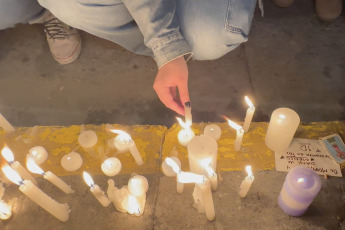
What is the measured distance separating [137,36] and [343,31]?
132 centimetres

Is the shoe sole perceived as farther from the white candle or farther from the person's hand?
the person's hand

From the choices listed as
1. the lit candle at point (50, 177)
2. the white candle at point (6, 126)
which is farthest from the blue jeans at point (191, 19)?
the lit candle at point (50, 177)

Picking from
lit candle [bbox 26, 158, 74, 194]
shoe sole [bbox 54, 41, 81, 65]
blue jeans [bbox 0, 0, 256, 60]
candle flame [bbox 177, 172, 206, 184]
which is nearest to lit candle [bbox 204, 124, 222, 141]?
blue jeans [bbox 0, 0, 256, 60]

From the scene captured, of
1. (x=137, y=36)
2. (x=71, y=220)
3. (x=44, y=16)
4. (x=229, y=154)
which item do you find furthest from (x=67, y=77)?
(x=229, y=154)

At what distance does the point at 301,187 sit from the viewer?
1215 millimetres

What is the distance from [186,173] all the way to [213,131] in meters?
0.57

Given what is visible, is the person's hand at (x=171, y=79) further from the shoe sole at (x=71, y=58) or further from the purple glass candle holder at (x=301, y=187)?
the shoe sole at (x=71, y=58)

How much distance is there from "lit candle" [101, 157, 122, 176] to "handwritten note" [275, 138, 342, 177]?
2.41ft

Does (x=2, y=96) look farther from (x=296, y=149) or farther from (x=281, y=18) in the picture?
(x=281, y=18)

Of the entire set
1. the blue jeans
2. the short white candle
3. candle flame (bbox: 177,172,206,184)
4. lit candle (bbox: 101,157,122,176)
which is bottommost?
lit candle (bbox: 101,157,122,176)

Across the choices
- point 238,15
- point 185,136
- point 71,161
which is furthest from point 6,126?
point 238,15

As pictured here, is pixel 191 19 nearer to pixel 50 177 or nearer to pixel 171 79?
pixel 171 79

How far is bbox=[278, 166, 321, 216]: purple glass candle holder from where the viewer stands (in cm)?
121

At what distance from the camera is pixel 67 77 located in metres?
2.00
